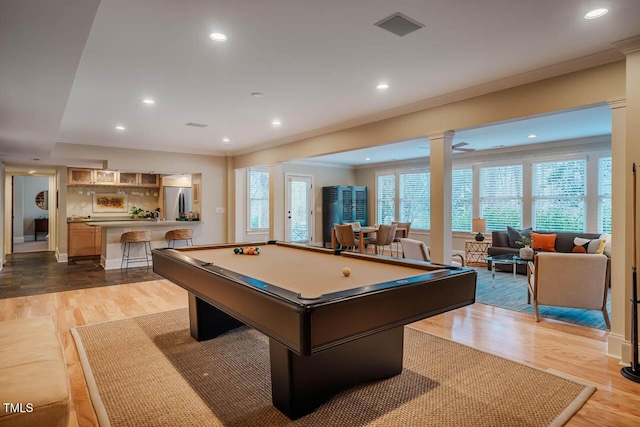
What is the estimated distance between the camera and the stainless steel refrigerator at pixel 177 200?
8969 millimetres

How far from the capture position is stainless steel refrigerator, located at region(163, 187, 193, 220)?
8.97 metres

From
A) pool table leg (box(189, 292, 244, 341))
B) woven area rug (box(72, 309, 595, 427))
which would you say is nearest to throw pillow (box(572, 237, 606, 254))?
woven area rug (box(72, 309, 595, 427))

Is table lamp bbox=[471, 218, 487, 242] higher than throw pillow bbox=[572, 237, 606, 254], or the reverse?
table lamp bbox=[471, 218, 487, 242]

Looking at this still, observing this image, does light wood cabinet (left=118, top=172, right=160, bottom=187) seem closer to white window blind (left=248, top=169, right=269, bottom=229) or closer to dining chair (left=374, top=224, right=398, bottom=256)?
white window blind (left=248, top=169, right=269, bottom=229)

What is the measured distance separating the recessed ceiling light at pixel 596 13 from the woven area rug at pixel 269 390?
8.06ft

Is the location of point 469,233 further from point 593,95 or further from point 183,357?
point 183,357

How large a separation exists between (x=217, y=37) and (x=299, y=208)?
742 cm

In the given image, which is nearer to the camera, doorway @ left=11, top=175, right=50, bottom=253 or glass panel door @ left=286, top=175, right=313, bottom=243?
glass panel door @ left=286, top=175, right=313, bottom=243

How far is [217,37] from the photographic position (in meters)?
→ 2.68

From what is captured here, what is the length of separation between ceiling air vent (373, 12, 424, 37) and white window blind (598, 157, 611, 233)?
5749 millimetres

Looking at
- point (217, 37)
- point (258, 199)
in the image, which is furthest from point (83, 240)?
point (217, 37)

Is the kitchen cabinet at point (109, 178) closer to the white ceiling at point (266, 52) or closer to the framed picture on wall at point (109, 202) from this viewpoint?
the framed picture on wall at point (109, 202)

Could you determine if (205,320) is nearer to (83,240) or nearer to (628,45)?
(628,45)

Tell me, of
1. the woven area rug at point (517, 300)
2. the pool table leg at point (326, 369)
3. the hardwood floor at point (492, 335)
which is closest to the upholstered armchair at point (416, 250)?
the hardwood floor at point (492, 335)
